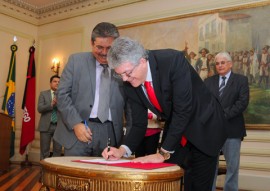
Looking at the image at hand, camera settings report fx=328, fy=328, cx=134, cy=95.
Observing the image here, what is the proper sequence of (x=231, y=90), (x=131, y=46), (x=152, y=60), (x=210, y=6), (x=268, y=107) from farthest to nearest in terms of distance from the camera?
(x=210, y=6) → (x=268, y=107) → (x=231, y=90) → (x=152, y=60) → (x=131, y=46)

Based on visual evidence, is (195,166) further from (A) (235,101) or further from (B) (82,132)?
(A) (235,101)

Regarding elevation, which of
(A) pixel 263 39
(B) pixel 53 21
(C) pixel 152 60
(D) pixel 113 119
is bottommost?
(D) pixel 113 119

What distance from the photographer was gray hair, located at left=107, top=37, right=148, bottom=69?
1.73 m

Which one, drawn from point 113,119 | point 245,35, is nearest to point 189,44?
point 245,35

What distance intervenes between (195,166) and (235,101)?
7.49 ft

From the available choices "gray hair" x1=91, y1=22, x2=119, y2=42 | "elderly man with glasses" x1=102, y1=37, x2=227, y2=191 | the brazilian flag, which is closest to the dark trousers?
"elderly man with glasses" x1=102, y1=37, x2=227, y2=191

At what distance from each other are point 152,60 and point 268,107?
395cm

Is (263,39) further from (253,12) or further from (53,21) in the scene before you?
(53,21)

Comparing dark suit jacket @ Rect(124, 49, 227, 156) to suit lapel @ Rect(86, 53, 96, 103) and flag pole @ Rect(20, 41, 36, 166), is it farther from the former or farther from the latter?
flag pole @ Rect(20, 41, 36, 166)

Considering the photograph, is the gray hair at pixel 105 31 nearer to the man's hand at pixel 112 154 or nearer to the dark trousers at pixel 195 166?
the man's hand at pixel 112 154

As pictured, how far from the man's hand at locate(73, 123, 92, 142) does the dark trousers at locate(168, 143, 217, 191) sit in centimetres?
63

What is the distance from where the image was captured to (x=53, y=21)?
8.97 meters

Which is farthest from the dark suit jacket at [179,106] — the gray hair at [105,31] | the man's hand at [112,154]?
the gray hair at [105,31]

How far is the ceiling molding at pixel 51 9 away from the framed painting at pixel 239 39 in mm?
1895
